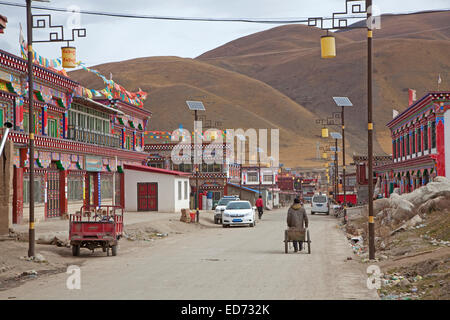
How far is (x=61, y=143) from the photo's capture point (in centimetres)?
3559

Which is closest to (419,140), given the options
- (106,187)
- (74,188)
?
(106,187)

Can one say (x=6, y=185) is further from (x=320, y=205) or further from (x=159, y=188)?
(x=320, y=205)

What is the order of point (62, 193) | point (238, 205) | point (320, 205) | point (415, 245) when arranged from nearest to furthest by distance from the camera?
point (415, 245) < point (62, 193) < point (238, 205) < point (320, 205)

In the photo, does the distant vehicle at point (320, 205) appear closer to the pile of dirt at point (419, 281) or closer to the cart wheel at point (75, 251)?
the cart wheel at point (75, 251)

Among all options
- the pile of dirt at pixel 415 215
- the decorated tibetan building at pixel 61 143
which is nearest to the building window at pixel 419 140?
the pile of dirt at pixel 415 215

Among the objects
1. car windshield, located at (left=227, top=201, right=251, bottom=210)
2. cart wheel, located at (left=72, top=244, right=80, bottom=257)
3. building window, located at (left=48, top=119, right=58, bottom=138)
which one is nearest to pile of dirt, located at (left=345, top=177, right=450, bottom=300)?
car windshield, located at (left=227, top=201, right=251, bottom=210)

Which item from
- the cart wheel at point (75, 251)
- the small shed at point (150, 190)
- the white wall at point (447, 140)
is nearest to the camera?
the cart wheel at point (75, 251)

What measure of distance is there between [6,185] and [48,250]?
2.55 meters

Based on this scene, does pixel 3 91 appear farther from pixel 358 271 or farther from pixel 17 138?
pixel 358 271

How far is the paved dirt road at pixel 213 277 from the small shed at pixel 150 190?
2819 centimetres

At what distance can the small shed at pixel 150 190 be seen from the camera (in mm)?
50406

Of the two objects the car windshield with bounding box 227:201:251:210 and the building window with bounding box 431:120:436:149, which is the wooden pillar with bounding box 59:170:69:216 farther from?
the building window with bounding box 431:120:436:149
